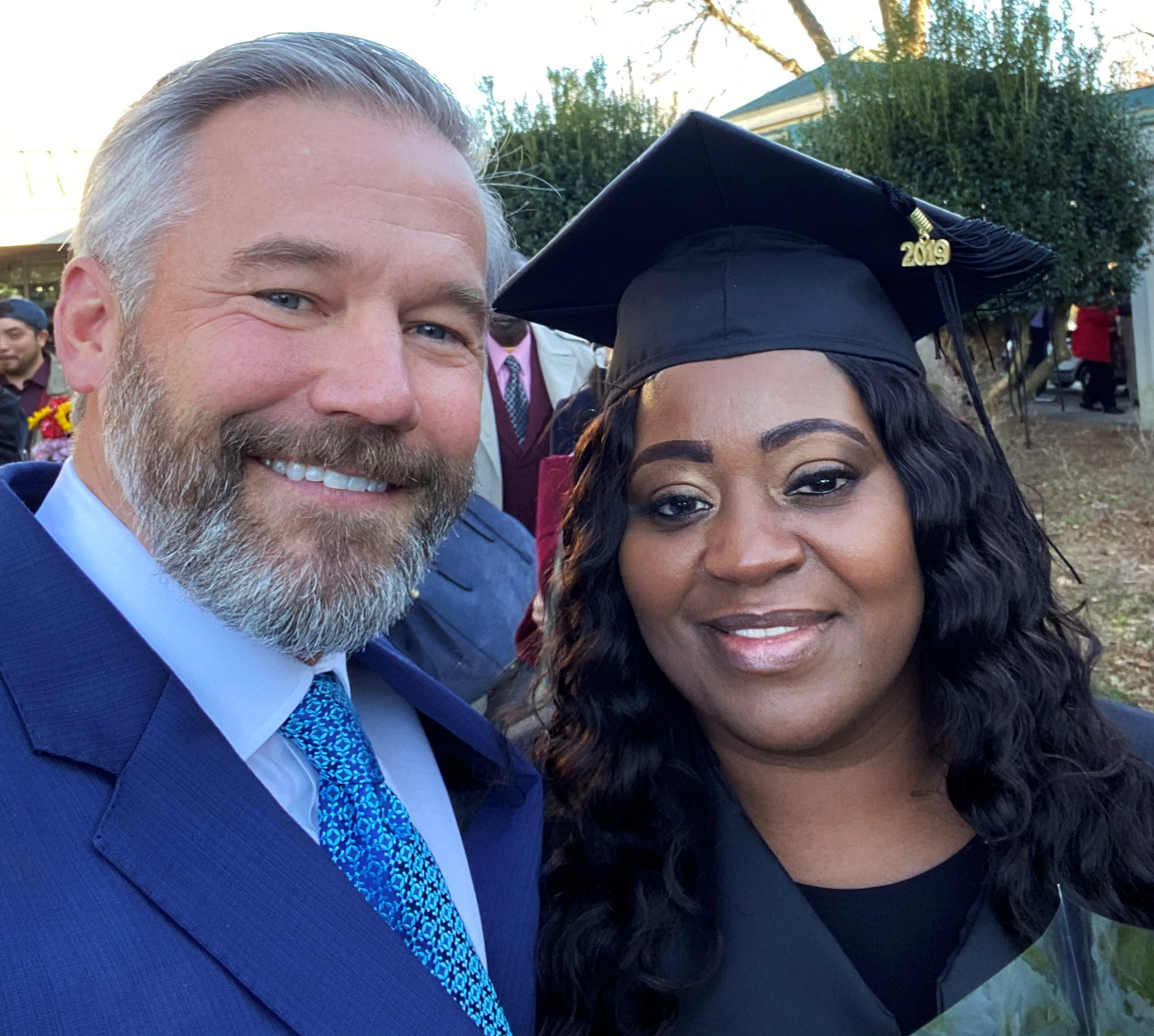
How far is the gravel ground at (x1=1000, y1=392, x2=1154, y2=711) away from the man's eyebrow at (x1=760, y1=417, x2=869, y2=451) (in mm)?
1648

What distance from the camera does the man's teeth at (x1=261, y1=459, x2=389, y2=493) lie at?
138 centimetres

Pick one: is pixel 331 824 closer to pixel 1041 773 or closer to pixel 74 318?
pixel 74 318

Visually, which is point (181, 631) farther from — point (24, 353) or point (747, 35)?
point (747, 35)

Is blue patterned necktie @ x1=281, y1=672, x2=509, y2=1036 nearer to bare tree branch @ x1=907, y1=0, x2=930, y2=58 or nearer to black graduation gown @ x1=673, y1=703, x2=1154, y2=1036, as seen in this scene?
black graduation gown @ x1=673, y1=703, x2=1154, y2=1036

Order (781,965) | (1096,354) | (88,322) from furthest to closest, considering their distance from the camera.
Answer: (1096,354) < (781,965) < (88,322)

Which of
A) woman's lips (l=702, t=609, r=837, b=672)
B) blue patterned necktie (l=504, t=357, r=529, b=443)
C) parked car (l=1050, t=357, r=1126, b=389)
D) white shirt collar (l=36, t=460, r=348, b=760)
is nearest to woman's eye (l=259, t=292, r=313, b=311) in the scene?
white shirt collar (l=36, t=460, r=348, b=760)

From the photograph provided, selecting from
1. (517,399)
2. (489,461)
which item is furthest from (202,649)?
(517,399)

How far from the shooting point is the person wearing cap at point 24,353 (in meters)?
6.35

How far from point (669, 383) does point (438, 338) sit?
468 millimetres

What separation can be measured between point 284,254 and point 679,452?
689 mm

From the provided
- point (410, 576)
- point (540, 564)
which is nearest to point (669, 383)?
point (410, 576)

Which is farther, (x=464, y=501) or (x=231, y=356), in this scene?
(x=464, y=501)

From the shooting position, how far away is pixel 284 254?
1.39 metres

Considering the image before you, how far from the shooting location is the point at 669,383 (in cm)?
184
